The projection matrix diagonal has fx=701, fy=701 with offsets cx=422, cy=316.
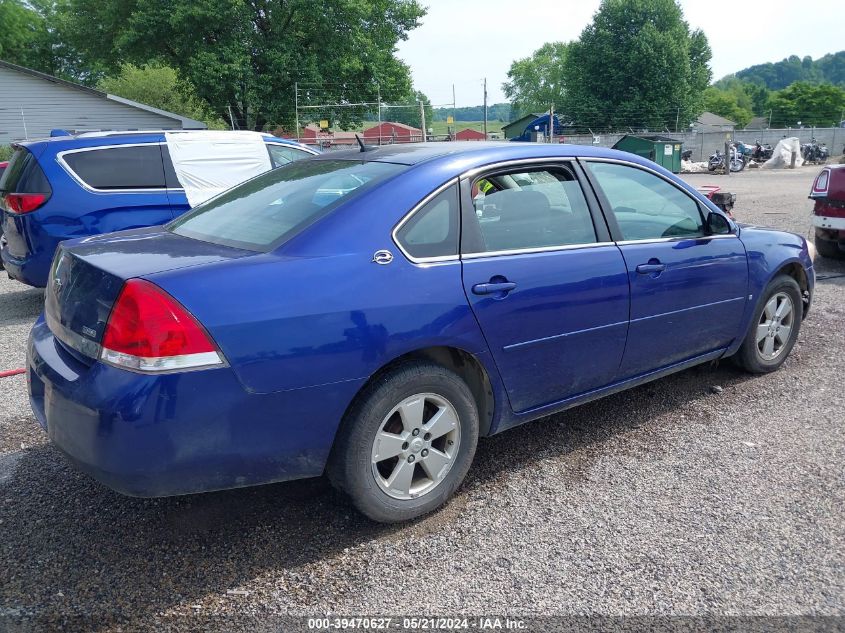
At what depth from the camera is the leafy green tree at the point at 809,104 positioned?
85794mm

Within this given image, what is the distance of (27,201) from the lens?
6.51m

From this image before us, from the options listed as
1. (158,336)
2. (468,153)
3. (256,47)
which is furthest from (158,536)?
(256,47)

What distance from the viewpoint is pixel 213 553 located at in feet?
9.36

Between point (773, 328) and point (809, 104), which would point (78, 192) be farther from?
point (809, 104)

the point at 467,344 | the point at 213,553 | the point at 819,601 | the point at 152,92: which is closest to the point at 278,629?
the point at 213,553

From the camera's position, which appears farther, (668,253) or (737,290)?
(737,290)

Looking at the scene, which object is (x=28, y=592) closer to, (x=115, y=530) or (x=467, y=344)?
(x=115, y=530)

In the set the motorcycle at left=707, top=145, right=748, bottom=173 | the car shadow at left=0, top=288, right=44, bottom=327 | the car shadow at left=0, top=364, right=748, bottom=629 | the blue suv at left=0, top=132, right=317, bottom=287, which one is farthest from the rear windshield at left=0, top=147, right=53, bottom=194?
the motorcycle at left=707, top=145, right=748, bottom=173

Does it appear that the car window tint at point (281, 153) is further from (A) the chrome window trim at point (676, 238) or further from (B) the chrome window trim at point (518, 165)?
(A) the chrome window trim at point (676, 238)

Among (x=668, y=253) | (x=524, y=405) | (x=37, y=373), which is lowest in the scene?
(x=524, y=405)

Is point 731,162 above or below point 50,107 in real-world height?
below

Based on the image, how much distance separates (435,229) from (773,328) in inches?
117

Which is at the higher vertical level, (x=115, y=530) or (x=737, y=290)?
(x=737, y=290)

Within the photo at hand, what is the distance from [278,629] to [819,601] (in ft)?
6.35
